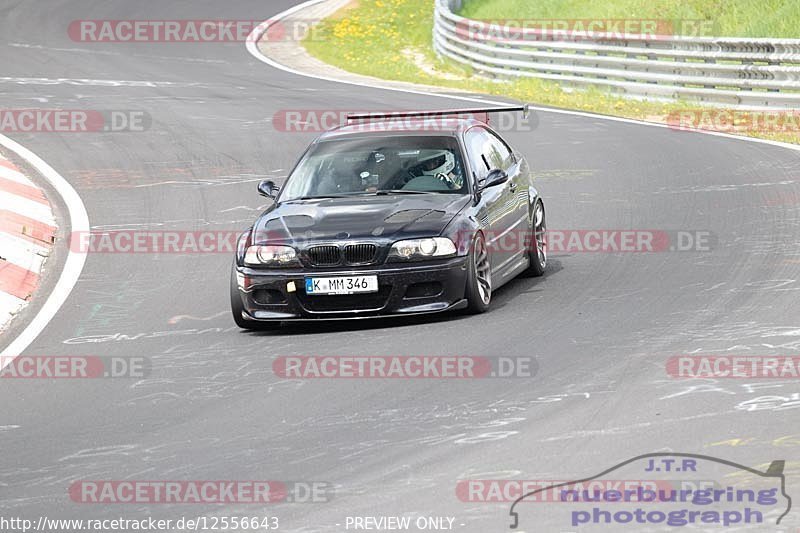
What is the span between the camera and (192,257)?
539 inches

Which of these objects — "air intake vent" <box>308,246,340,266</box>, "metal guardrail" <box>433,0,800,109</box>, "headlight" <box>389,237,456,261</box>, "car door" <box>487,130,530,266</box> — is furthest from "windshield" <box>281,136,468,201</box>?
"metal guardrail" <box>433,0,800,109</box>

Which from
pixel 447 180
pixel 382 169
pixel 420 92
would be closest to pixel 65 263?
pixel 382 169

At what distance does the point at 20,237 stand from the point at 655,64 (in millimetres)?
14125

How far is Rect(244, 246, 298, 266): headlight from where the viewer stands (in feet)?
34.5

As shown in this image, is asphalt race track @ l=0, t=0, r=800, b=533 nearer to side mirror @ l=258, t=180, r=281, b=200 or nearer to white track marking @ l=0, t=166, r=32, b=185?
white track marking @ l=0, t=166, r=32, b=185

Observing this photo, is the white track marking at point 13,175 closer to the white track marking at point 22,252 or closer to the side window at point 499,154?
the white track marking at point 22,252

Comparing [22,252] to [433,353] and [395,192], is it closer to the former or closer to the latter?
[395,192]

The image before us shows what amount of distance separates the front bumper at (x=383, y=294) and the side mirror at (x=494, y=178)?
1.06 meters

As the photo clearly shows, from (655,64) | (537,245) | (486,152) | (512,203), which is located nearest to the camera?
(512,203)

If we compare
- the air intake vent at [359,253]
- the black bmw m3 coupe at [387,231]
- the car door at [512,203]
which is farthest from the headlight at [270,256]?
the car door at [512,203]

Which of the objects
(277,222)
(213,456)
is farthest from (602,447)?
(277,222)

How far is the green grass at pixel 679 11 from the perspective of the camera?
29.2 meters

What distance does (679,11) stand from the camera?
32656 mm

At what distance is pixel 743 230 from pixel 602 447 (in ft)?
22.6
